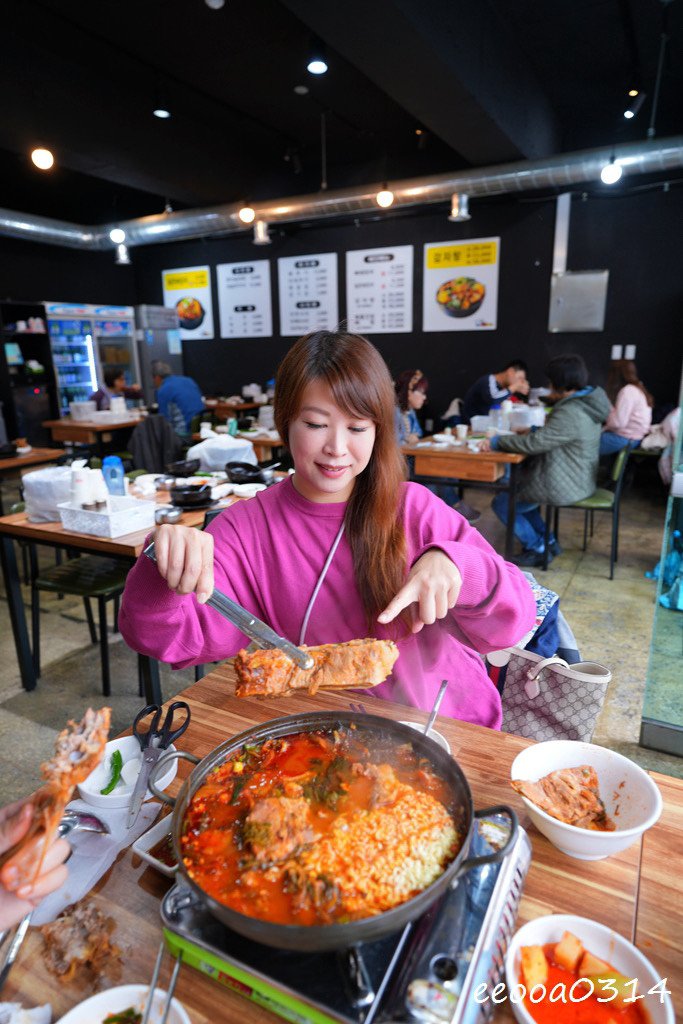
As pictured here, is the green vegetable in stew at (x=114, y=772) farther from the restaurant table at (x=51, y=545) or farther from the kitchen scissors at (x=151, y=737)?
the restaurant table at (x=51, y=545)

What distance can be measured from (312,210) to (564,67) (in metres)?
3.17

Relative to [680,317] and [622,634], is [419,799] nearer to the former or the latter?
[622,634]

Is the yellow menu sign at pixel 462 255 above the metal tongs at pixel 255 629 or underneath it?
above

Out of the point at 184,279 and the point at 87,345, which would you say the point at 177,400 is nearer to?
the point at 87,345

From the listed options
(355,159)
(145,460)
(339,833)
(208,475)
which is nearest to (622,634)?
(208,475)

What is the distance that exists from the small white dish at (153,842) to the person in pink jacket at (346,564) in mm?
420

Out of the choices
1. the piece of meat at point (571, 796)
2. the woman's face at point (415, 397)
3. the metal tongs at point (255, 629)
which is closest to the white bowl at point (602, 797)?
the piece of meat at point (571, 796)

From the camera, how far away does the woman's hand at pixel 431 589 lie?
1175 mm

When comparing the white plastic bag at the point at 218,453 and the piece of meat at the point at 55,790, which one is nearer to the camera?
the piece of meat at the point at 55,790

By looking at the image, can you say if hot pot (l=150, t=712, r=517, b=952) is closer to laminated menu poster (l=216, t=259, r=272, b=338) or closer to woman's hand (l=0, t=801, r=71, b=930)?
woman's hand (l=0, t=801, r=71, b=930)

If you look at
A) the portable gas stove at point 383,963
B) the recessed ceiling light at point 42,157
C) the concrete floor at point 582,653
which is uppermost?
the recessed ceiling light at point 42,157

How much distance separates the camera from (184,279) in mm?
10711

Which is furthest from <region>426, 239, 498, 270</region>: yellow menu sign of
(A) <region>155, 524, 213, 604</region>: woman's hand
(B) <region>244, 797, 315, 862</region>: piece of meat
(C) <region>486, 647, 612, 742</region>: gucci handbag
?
(B) <region>244, 797, 315, 862</region>: piece of meat

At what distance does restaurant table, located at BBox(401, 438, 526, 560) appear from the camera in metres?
4.86
